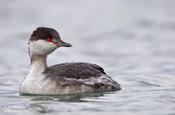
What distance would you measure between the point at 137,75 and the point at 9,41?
879 centimetres

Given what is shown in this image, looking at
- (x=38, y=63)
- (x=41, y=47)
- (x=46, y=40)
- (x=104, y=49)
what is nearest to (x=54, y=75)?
(x=38, y=63)

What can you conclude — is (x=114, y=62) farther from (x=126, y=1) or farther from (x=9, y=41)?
(x=126, y=1)

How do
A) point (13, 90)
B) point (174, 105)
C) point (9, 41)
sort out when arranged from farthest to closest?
point (9, 41), point (13, 90), point (174, 105)

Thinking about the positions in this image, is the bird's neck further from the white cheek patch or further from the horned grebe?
the white cheek patch

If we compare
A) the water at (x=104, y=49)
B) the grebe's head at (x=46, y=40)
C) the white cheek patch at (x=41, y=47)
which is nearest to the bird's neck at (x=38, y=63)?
the white cheek patch at (x=41, y=47)

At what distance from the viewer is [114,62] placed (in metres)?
28.0

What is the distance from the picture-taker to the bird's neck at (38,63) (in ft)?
69.5

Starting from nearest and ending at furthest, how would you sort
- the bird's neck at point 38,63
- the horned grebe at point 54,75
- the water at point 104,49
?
the water at point 104,49, the horned grebe at point 54,75, the bird's neck at point 38,63

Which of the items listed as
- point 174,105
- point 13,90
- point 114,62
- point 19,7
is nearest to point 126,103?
point 174,105

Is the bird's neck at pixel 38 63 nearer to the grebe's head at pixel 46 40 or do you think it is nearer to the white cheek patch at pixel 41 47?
the white cheek patch at pixel 41 47

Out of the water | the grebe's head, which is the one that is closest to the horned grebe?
the grebe's head

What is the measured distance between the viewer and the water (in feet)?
62.8

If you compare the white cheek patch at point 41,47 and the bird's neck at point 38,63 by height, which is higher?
the white cheek patch at point 41,47

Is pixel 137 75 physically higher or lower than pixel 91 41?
lower
